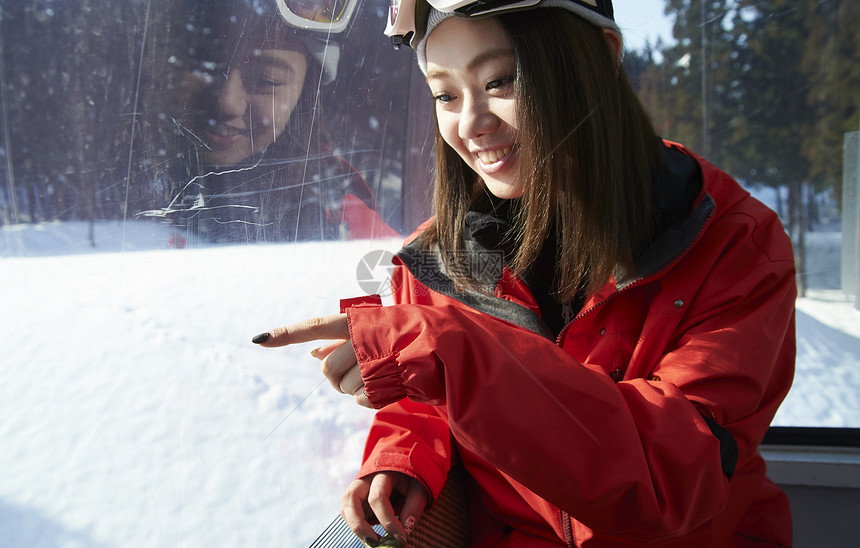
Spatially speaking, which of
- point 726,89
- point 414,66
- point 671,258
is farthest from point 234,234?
point 726,89

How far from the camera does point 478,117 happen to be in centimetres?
113

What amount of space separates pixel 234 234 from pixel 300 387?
1.14 feet

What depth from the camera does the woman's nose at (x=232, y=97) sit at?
3.12 ft

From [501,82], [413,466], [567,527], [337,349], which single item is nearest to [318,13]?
[501,82]

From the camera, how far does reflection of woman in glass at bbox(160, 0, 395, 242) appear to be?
904 mm

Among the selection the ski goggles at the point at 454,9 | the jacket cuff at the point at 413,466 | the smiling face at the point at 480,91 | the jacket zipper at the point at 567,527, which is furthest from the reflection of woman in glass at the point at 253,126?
the jacket zipper at the point at 567,527

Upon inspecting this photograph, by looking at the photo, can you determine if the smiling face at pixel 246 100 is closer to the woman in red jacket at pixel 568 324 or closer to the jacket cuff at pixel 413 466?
the woman in red jacket at pixel 568 324

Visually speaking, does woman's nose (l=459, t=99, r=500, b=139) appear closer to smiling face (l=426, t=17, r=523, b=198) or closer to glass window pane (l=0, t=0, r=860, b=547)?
smiling face (l=426, t=17, r=523, b=198)

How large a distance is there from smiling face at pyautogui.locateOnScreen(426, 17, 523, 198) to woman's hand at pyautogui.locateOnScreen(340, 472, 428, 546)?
0.64 metres

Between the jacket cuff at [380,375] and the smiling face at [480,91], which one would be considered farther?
the smiling face at [480,91]

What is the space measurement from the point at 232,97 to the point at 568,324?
755mm

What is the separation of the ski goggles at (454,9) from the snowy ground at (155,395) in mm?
501

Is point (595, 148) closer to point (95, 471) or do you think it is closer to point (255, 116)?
point (255, 116)

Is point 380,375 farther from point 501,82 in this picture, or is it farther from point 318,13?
point 318,13
